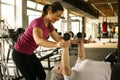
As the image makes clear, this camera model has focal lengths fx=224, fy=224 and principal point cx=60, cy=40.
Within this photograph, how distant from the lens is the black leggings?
2244 mm

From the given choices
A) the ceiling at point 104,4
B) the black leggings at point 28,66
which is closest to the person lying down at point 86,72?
the black leggings at point 28,66

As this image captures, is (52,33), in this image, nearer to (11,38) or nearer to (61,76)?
(61,76)

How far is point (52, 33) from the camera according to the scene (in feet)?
7.98

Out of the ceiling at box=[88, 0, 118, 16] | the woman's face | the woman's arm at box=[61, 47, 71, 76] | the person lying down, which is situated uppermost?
the ceiling at box=[88, 0, 118, 16]

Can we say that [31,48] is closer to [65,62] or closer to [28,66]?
[28,66]

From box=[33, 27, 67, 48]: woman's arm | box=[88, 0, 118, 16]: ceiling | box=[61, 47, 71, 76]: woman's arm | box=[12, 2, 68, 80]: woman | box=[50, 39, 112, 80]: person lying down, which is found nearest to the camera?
box=[33, 27, 67, 48]: woman's arm

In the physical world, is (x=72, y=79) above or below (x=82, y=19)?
below

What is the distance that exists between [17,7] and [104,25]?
2990mm

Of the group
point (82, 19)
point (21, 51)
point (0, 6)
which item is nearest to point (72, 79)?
point (21, 51)

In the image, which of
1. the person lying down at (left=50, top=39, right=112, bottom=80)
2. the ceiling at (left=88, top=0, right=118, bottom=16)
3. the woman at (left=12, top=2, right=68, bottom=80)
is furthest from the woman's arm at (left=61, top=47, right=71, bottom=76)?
the ceiling at (left=88, top=0, right=118, bottom=16)

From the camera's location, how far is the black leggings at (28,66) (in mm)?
2244

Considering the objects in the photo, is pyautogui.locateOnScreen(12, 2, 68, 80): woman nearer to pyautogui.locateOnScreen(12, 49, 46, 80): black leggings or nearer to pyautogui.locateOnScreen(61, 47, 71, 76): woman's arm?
pyautogui.locateOnScreen(12, 49, 46, 80): black leggings

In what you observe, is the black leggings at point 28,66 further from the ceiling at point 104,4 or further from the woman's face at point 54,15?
the ceiling at point 104,4

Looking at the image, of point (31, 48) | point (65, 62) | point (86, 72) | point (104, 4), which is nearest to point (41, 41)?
point (65, 62)
